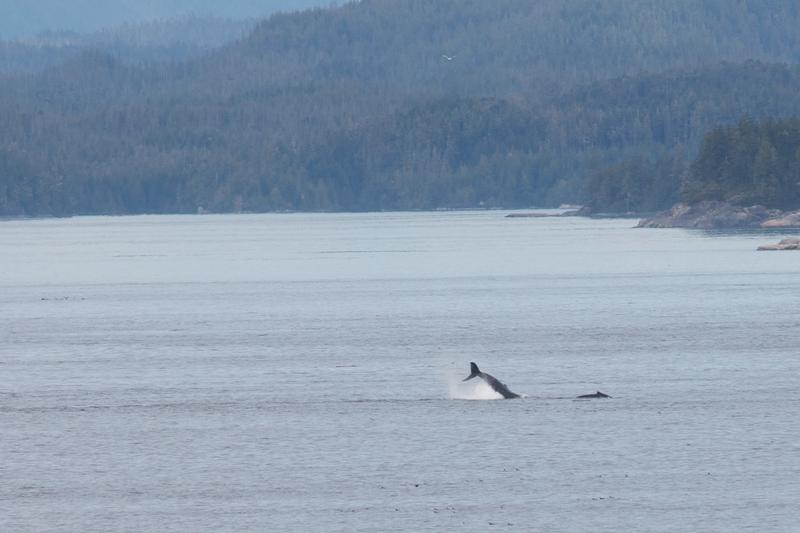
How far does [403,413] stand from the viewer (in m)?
51.2

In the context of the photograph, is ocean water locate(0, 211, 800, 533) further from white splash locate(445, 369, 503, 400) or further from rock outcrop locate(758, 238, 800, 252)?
rock outcrop locate(758, 238, 800, 252)

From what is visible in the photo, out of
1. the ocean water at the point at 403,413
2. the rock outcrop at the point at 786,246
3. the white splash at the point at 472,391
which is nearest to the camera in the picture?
the ocean water at the point at 403,413

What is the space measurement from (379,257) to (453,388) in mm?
Answer: 111288

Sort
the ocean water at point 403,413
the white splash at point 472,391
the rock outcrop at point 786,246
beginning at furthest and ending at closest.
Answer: the rock outcrop at point 786,246
the white splash at point 472,391
the ocean water at point 403,413

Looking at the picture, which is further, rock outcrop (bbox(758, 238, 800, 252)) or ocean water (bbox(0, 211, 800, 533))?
rock outcrop (bbox(758, 238, 800, 252))

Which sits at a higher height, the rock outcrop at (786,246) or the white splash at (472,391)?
the white splash at (472,391)

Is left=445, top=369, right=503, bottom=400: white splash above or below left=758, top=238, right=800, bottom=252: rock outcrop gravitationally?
above

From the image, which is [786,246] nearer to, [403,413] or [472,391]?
[472,391]

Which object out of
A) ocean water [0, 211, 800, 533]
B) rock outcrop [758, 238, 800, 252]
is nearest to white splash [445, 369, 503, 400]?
ocean water [0, 211, 800, 533]

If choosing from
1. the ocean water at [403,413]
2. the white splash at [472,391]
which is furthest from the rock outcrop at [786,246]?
the white splash at [472,391]

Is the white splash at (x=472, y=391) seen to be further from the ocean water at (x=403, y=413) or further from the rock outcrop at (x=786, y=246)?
the rock outcrop at (x=786, y=246)

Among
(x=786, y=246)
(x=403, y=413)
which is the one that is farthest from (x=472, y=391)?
(x=786, y=246)

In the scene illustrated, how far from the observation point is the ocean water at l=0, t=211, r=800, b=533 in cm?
3728

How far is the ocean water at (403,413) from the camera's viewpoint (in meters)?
37.3
